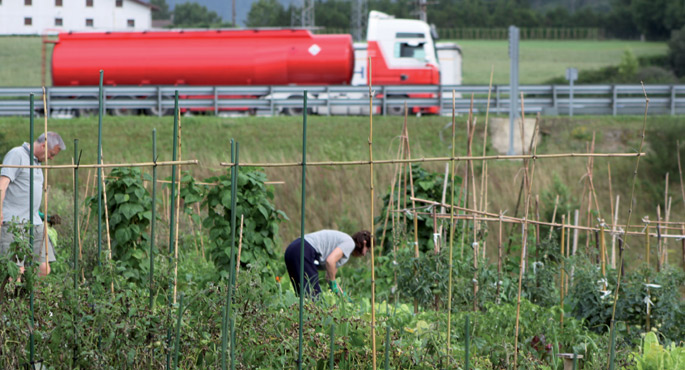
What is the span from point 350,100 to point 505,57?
35983 mm

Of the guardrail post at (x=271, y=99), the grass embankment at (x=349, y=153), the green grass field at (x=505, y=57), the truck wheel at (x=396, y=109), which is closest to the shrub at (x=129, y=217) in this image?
Result: the grass embankment at (x=349, y=153)

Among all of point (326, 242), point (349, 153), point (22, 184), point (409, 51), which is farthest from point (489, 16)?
point (22, 184)

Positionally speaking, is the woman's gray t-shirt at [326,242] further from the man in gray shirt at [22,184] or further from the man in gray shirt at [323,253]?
the man in gray shirt at [22,184]

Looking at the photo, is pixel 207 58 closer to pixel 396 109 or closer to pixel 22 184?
pixel 396 109

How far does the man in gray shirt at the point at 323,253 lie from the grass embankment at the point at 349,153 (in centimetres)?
422

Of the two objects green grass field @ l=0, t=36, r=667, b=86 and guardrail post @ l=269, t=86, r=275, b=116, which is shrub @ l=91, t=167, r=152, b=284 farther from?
green grass field @ l=0, t=36, r=667, b=86

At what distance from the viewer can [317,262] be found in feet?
20.6

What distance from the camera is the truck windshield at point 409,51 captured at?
19625mm

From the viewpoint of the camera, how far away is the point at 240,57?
19.4m

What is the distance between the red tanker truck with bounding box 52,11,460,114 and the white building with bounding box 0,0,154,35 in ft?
77.7

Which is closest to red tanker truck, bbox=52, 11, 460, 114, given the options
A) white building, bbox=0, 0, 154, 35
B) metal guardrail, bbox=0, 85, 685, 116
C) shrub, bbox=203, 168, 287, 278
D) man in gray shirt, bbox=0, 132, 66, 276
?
metal guardrail, bbox=0, 85, 685, 116

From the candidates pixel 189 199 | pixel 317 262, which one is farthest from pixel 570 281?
pixel 189 199

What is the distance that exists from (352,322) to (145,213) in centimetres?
233

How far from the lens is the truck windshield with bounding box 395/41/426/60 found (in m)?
19.6
